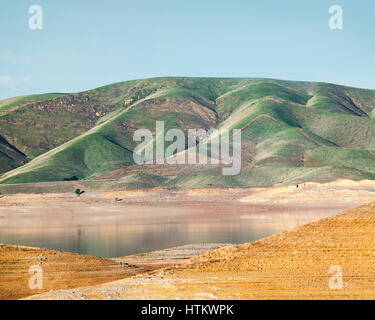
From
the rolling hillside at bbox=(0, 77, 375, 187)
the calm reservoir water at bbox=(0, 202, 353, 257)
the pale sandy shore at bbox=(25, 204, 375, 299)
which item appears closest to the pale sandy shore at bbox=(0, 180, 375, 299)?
the pale sandy shore at bbox=(25, 204, 375, 299)

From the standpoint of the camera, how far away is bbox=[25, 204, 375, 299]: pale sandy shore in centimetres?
1683

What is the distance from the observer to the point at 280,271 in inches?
752

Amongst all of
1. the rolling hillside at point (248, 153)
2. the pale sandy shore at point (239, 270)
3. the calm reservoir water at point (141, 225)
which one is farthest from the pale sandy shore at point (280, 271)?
the rolling hillside at point (248, 153)

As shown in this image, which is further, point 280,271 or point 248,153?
point 248,153

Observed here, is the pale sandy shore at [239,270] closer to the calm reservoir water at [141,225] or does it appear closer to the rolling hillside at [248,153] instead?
the calm reservoir water at [141,225]

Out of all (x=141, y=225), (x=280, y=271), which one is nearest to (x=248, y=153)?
(x=141, y=225)

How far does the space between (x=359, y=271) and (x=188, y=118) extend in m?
179

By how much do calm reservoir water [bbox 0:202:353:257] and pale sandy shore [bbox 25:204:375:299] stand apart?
49.4 ft

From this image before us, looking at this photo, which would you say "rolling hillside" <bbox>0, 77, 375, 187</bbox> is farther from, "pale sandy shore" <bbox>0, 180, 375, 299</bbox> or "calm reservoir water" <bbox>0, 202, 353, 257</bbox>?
"pale sandy shore" <bbox>0, 180, 375, 299</bbox>

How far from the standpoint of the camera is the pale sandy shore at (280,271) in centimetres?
1683

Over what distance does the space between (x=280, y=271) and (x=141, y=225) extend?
117 ft

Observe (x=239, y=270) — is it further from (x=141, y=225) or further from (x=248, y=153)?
(x=248, y=153)

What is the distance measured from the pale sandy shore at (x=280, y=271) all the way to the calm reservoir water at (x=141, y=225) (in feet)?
49.4
